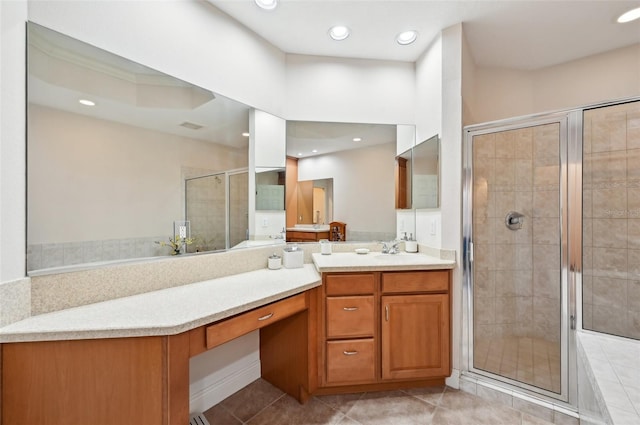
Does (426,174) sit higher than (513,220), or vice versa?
(426,174)

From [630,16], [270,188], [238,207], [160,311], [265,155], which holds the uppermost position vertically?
[630,16]

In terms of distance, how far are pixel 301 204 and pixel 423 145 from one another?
3.71 feet

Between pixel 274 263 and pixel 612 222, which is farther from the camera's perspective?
pixel 274 263

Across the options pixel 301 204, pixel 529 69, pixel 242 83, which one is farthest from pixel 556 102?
pixel 242 83

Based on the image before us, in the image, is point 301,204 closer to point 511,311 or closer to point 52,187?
point 52,187

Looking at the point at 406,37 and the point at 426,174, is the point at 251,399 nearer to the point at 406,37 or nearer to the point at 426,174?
the point at 426,174

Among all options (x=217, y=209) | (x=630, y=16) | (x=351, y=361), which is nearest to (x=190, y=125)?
(x=217, y=209)

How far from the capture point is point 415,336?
70.2 inches

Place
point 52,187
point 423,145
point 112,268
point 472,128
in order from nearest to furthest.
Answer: point 52,187 < point 112,268 < point 472,128 < point 423,145

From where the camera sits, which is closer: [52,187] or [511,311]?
[52,187]

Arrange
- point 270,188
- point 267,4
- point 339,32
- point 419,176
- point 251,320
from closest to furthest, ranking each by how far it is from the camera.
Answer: point 251,320, point 267,4, point 339,32, point 270,188, point 419,176

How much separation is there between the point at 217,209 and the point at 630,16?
3075 mm

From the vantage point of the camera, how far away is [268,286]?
5.01ft

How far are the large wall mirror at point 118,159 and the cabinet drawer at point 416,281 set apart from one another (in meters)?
1.09
